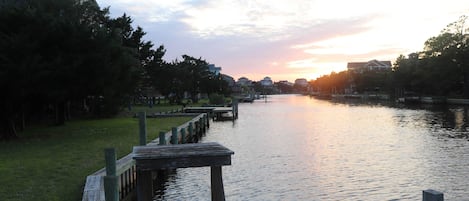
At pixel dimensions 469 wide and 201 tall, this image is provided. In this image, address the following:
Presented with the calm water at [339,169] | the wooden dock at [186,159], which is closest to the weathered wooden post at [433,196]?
the wooden dock at [186,159]

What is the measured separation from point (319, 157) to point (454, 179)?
6808 mm

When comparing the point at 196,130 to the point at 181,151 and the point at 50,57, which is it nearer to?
the point at 50,57

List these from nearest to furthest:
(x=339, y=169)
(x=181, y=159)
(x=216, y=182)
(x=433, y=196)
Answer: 1. (x=433, y=196)
2. (x=181, y=159)
3. (x=216, y=182)
4. (x=339, y=169)

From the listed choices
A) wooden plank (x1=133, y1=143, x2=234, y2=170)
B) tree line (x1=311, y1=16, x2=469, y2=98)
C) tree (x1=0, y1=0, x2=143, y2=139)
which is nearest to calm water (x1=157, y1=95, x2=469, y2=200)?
wooden plank (x1=133, y1=143, x2=234, y2=170)

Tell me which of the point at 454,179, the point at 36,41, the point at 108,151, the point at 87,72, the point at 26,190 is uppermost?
the point at 36,41

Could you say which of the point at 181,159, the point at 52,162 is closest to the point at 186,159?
the point at 181,159

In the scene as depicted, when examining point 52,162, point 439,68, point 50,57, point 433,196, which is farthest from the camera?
point 439,68

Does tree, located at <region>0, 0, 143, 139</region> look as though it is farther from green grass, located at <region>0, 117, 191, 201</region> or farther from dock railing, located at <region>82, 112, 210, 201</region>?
dock railing, located at <region>82, 112, 210, 201</region>

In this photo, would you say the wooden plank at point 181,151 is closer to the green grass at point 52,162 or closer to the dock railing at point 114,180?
the dock railing at point 114,180

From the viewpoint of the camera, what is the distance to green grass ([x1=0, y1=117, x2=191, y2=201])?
10164mm

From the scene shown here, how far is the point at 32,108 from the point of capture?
24.0 meters

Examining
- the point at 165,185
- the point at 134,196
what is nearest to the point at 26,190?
the point at 134,196

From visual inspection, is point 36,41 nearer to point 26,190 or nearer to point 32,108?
point 32,108

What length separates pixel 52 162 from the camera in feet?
45.6
